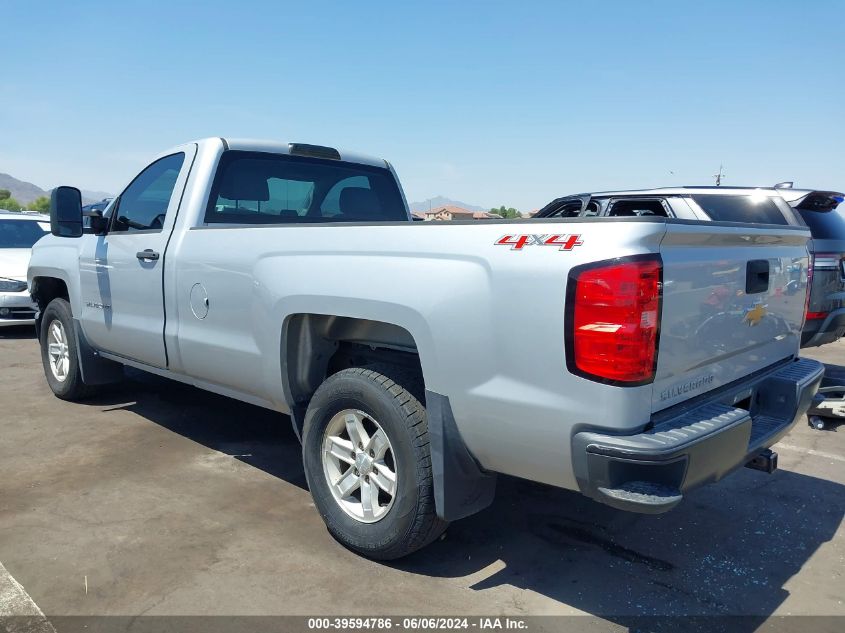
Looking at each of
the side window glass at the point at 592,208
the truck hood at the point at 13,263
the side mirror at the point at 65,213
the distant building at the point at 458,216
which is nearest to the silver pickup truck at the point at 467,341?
the distant building at the point at 458,216

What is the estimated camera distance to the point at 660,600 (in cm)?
276

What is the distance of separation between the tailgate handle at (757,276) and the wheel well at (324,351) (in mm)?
1503

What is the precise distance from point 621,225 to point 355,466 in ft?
5.51

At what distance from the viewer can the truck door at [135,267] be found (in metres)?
4.17

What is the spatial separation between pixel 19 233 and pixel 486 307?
1061 centimetres

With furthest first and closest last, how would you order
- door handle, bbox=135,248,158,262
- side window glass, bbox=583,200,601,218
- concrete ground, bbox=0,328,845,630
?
side window glass, bbox=583,200,601,218 < door handle, bbox=135,248,158,262 < concrete ground, bbox=0,328,845,630

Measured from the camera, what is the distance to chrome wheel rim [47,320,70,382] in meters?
Answer: 5.52

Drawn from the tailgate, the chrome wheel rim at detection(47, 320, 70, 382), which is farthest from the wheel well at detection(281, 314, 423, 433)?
the chrome wheel rim at detection(47, 320, 70, 382)

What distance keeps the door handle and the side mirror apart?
77cm

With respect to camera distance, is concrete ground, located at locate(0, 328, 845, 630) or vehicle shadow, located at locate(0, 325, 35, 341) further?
vehicle shadow, located at locate(0, 325, 35, 341)

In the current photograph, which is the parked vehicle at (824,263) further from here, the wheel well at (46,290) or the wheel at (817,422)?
the wheel well at (46,290)

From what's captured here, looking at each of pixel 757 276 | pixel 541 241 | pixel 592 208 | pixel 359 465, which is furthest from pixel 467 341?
pixel 592 208

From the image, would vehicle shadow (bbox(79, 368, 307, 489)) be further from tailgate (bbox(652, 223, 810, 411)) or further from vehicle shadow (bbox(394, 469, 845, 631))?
tailgate (bbox(652, 223, 810, 411))

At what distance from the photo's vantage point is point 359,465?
119 inches
